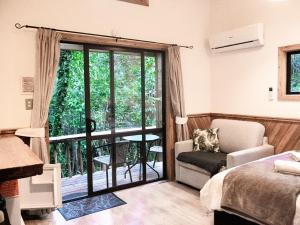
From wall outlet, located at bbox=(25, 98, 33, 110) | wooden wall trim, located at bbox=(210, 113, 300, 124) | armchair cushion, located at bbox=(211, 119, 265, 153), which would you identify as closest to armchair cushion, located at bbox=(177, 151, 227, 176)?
armchair cushion, located at bbox=(211, 119, 265, 153)

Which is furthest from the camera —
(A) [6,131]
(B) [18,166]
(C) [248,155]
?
(C) [248,155]

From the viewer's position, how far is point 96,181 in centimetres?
374

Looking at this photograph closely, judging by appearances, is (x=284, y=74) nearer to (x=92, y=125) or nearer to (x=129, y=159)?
(x=129, y=159)

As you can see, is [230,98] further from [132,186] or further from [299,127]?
[132,186]

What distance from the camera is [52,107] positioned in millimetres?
3824

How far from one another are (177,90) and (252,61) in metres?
1.18

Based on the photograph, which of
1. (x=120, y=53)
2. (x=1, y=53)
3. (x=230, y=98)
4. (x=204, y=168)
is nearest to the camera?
(x=1, y=53)

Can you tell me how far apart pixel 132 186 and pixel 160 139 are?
2.77ft

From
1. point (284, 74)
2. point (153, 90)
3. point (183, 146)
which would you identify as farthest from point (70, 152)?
point (284, 74)

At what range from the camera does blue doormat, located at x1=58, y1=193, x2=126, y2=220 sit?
3057mm

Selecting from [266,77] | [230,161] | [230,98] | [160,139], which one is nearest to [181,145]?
[160,139]

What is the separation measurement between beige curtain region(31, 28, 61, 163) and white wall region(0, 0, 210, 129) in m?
0.10

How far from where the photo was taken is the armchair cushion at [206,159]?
3289 mm

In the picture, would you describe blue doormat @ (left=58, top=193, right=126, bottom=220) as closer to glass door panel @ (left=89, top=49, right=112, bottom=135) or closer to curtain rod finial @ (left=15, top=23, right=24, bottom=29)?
glass door panel @ (left=89, top=49, right=112, bottom=135)
